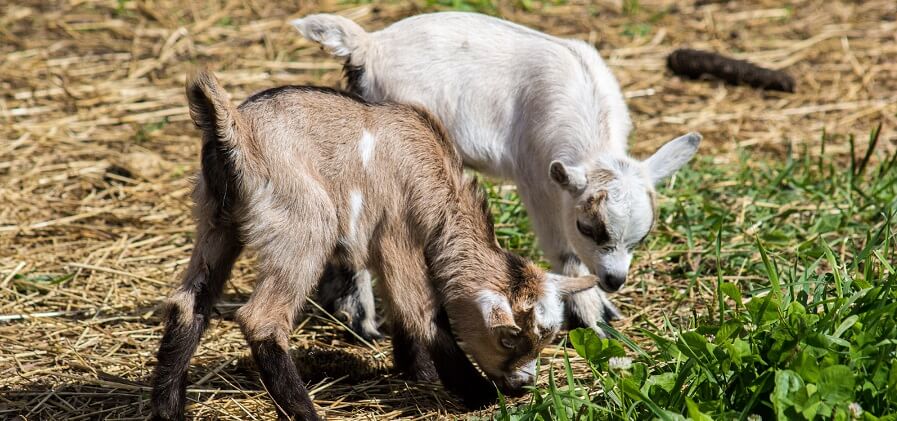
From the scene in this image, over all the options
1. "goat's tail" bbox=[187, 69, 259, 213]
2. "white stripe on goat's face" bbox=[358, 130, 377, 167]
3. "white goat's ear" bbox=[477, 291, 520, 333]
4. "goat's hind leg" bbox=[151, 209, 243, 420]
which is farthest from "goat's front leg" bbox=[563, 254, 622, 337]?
"goat's tail" bbox=[187, 69, 259, 213]

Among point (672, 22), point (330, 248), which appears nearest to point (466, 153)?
point (330, 248)

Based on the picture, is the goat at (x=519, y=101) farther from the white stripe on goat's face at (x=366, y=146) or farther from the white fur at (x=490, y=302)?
the white stripe on goat's face at (x=366, y=146)

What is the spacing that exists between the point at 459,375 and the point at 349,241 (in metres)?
0.73

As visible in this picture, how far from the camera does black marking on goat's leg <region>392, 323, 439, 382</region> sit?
15.0ft

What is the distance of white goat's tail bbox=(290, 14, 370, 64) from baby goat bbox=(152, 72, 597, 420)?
2.55 ft

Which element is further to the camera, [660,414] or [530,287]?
[530,287]

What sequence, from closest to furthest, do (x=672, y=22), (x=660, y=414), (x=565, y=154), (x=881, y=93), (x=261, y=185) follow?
(x=660, y=414), (x=261, y=185), (x=565, y=154), (x=881, y=93), (x=672, y=22)

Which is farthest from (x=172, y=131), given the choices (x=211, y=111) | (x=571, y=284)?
(x=571, y=284)

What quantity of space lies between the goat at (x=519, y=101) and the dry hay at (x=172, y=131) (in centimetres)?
66

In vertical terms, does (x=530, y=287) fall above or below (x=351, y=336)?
above

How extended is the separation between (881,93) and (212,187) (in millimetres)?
6070

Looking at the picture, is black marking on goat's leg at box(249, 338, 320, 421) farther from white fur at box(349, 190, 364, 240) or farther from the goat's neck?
the goat's neck

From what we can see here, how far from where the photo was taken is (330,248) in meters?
4.05

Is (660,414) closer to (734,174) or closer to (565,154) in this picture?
(565,154)
